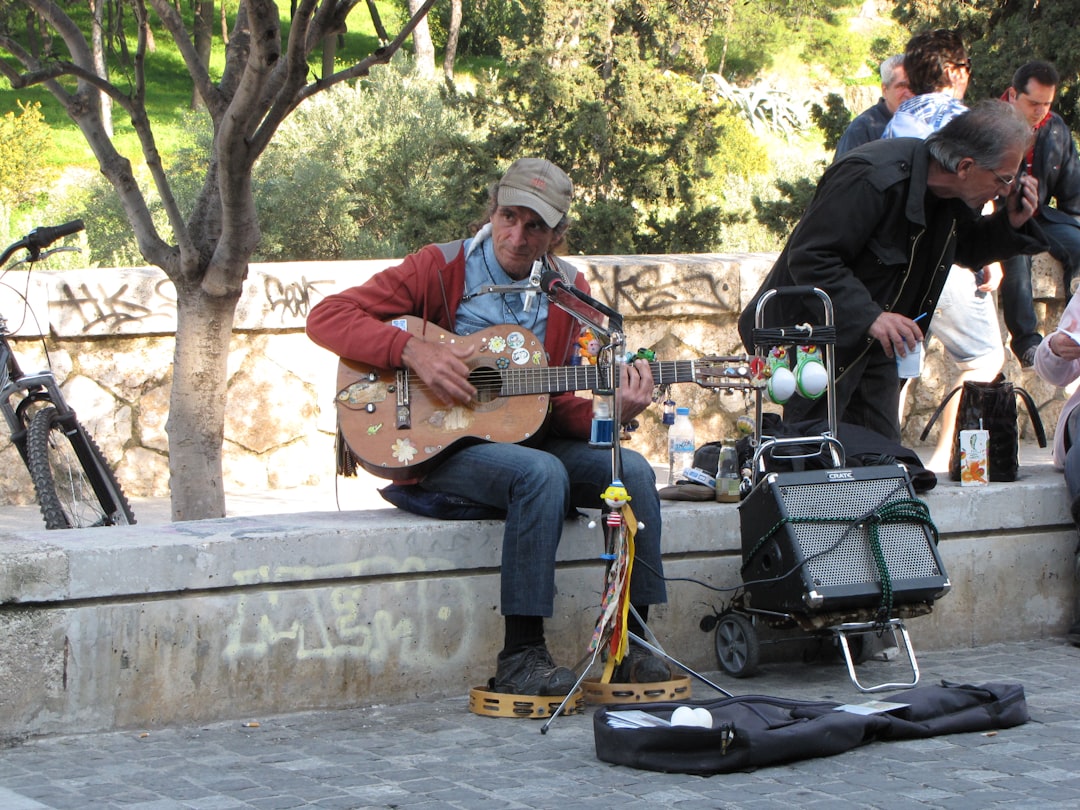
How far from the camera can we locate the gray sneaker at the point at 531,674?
3.94 metres

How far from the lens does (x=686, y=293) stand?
27.4 ft

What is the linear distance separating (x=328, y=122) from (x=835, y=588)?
13968 millimetres

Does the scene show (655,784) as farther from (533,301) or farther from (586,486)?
(533,301)

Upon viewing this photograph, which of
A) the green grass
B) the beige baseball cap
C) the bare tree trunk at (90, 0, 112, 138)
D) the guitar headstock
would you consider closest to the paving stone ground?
the guitar headstock

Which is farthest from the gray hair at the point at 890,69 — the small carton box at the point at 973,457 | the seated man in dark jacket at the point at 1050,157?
the small carton box at the point at 973,457

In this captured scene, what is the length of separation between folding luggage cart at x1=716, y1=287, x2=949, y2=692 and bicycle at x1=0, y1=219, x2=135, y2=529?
224cm

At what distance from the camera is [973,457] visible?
5.15m

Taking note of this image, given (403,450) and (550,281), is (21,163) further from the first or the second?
(550,281)

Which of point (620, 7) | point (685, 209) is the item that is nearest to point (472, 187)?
point (685, 209)

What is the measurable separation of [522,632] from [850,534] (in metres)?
1.06

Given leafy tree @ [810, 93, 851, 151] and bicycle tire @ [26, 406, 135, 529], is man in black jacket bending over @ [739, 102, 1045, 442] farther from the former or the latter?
leafy tree @ [810, 93, 851, 151]

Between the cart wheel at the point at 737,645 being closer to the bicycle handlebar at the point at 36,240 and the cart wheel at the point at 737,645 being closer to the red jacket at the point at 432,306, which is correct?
the red jacket at the point at 432,306

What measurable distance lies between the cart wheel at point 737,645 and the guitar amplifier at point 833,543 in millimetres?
100

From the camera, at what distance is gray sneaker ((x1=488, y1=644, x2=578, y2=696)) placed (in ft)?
12.9
